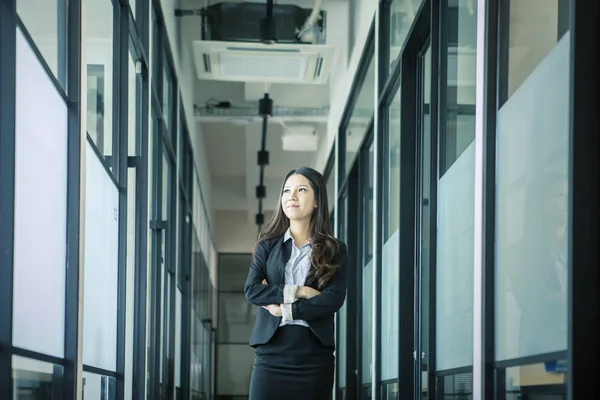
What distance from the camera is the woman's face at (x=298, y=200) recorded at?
3.67m

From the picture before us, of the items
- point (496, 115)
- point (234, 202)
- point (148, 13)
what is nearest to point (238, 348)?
point (234, 202)

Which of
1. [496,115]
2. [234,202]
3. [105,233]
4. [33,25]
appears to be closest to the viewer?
[33,25]

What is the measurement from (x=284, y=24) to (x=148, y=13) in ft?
Answer: 8.12

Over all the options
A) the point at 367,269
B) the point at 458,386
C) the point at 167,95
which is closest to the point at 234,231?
the point at 167,95

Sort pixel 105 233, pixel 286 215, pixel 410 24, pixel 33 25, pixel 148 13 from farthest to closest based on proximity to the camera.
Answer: pixel 148 13 < pixel 410 24 < pixel 105 233 < pixel 286 215 < pixel 33 25

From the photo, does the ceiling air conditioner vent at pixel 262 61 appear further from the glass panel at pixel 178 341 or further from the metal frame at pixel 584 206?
the metal frame at pixel 584 206

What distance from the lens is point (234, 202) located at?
17.3 m

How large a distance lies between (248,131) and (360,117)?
5.79 meters

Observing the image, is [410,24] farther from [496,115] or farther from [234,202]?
[234,202]

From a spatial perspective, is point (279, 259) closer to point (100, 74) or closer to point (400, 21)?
point (100, 74)

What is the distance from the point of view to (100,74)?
4109mm

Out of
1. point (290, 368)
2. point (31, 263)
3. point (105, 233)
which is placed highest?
point (105, 233)

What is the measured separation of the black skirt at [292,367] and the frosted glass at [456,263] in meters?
0.48

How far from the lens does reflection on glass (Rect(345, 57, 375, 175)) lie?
6366 millimetres
